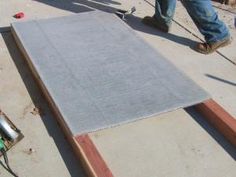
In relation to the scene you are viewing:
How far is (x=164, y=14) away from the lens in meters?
4.20

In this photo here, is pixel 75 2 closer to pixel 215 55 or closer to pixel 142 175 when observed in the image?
pixel 215 55

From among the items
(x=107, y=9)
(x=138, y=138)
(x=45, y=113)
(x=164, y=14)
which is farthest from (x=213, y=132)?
(x=107, y=9)

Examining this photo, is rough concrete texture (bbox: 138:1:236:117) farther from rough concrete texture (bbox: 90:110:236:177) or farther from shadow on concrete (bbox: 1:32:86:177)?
shadow on concrete (bbox: 1:32:86:177)

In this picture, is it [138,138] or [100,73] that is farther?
[100,73]

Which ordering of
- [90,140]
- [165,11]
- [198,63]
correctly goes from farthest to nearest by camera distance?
1. [165,11]
2. [198,63]
3. [90,140]

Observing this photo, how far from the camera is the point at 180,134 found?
112 inches

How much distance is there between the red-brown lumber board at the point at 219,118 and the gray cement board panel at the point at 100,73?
0.24 ft

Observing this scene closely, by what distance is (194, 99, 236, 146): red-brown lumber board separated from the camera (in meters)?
2.80

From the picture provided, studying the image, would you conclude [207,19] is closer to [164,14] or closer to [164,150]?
[164,14]

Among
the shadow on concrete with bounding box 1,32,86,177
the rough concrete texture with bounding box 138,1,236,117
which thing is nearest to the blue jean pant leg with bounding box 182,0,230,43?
the rough concrete texture with bounding box 138,1,236,117

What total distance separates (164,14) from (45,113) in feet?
6.14

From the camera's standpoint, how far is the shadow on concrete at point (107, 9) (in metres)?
4.14

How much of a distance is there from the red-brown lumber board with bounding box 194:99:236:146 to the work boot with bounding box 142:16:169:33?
1.37 meters

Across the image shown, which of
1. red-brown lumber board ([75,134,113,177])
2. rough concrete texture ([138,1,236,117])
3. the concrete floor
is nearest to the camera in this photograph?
red-brown lumber board ([75,134,113,177])
